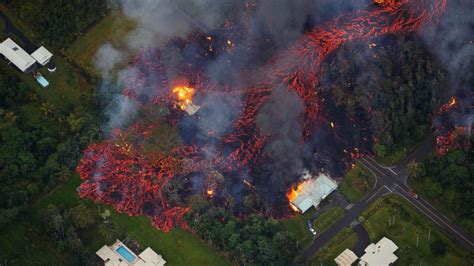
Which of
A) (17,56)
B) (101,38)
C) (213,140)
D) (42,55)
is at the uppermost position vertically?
(101,38)

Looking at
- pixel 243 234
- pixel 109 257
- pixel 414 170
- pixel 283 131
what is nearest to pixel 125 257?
pixel 109 257

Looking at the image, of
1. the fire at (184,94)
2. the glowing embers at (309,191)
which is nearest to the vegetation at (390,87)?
the glowing embers at (309,191)

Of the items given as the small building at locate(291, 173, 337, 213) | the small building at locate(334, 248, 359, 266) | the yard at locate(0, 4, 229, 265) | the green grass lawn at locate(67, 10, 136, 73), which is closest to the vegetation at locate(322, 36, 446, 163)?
the small building at locate(291, 173, 337, 213)

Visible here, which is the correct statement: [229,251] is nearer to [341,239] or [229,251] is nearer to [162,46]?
[341,239]

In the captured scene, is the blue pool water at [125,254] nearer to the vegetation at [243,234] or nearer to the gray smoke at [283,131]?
the vegetation at [243,234]

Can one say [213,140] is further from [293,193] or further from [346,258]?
[346,258]

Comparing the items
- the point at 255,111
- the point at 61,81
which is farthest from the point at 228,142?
the point at 61,81
